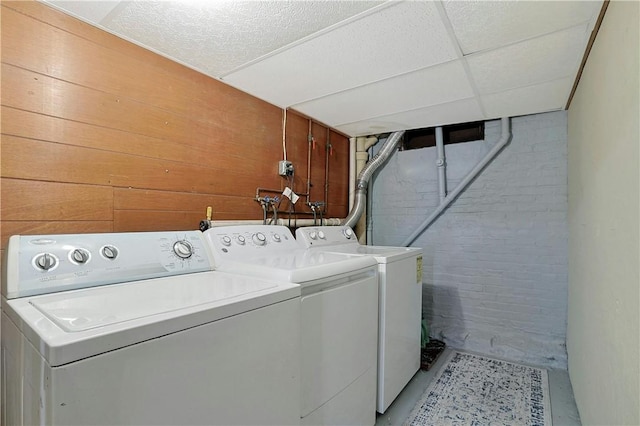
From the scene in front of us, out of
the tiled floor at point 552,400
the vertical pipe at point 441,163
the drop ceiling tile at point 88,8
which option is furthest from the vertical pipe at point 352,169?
the drop ceiling tile at point 88,8

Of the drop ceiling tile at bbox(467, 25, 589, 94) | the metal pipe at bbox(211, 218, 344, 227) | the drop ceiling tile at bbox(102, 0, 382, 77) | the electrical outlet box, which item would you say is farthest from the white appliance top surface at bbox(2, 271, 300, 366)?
the drop ceiling tile at bbox(467, 25, 589, 94)

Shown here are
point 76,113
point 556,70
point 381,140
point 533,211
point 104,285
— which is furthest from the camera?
point 381,140

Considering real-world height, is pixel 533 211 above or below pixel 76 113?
below

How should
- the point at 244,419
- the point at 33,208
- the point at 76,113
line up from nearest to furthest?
the point at 244,419 → the point at 33,208 → the point at 76,113

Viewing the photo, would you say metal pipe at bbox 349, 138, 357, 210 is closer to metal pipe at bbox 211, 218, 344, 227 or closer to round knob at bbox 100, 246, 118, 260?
metal pipe at bbox 211, 218, 344, 227

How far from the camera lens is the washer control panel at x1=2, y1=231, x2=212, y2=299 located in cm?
98

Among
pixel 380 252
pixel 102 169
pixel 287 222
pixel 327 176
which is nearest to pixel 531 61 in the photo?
pixel 380 252

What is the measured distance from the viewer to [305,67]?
1791 mm

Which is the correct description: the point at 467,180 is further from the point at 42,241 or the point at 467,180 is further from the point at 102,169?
the point at 42,241

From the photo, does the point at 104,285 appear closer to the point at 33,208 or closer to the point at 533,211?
the point at 33,208

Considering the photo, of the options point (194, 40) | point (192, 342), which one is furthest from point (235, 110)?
point (192, 342)

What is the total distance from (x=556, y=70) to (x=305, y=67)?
4.78ft

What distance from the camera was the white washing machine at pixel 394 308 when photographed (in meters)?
1.76

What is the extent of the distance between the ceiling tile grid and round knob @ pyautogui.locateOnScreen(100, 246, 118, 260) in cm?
101
